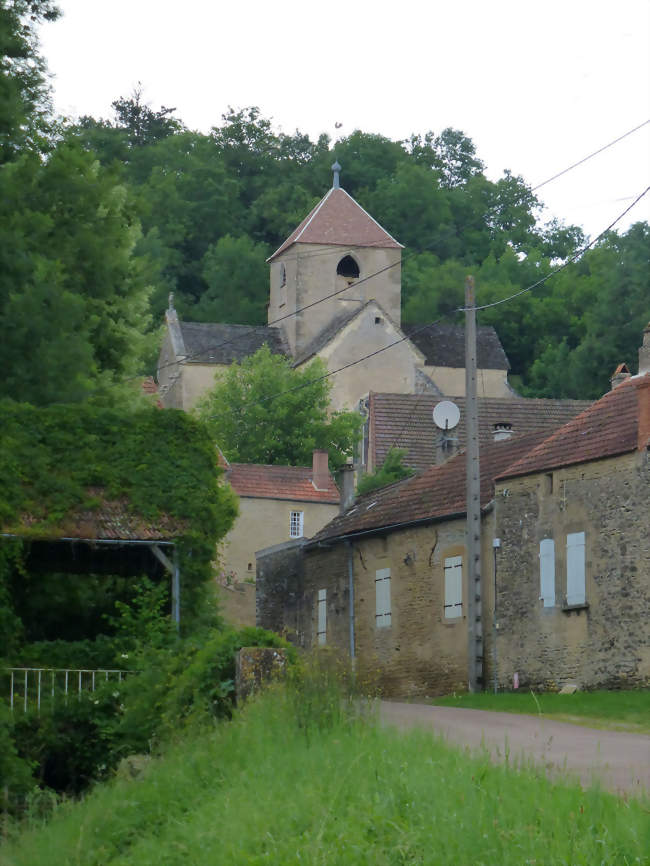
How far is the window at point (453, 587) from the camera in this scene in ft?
109

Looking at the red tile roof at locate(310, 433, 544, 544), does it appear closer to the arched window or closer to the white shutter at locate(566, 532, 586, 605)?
the white shutter at locate(566, 532, 586, 605)

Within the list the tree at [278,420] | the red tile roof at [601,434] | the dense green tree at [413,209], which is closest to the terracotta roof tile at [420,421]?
the tree at [278,420]

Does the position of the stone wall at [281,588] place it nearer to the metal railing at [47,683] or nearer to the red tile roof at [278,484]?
the red tile roof at [278,484]

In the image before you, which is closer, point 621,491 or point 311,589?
point 621,491

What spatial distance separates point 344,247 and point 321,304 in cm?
308

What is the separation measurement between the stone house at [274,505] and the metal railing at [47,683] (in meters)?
34.8

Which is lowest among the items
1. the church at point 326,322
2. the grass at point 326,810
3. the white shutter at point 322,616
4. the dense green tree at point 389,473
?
the grass at point 326,810

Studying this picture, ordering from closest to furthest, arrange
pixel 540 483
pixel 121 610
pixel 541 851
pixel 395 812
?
pixel 541 851 → pixel 395 812 → pixel 121 610 → pixel 540 483

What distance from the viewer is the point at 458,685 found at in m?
32.7

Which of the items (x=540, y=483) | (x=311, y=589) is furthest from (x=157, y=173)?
(x=540, y=483)

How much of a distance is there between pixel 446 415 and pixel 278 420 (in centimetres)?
2869

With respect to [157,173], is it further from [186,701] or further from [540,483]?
[186,701]

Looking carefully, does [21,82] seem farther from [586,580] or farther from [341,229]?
[341,229]

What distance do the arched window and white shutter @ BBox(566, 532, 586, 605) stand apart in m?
51.1
